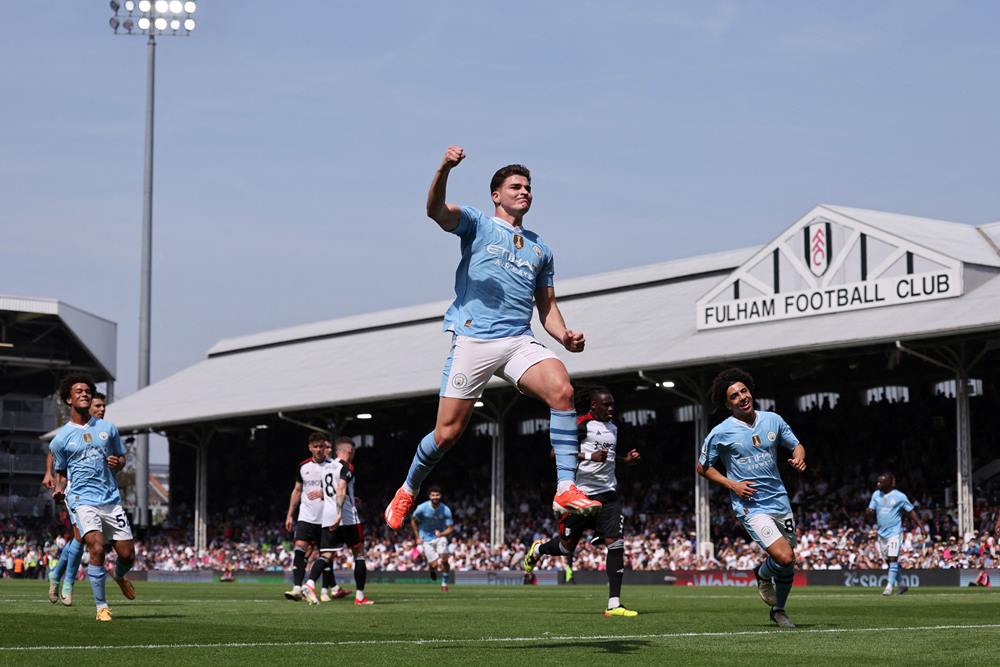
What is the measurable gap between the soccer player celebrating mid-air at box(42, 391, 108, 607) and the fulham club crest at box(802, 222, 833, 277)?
24.4 m

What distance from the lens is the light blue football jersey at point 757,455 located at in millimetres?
12148

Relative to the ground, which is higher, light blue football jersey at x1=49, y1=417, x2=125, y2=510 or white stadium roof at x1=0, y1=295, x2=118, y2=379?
white stadium roof at x1=0, y1=295, x2=118, y2=379

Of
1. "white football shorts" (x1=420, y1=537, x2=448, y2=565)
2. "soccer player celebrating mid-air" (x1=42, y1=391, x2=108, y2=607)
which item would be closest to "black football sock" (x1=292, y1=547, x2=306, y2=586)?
"soccer player celebrating mid-air" (x1=42, y1=391, x2=108, y2=607)

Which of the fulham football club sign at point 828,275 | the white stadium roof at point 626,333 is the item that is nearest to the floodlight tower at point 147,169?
the white stadium roof at point 626,333

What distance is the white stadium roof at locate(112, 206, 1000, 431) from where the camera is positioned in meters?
35.2

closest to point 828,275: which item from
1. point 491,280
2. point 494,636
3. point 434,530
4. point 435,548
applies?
point 434,530

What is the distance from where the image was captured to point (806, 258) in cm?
3838

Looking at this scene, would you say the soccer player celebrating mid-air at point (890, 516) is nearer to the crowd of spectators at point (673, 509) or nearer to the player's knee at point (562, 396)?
the crowd of spectators at point (673, 509)

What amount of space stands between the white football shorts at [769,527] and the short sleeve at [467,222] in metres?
3.93

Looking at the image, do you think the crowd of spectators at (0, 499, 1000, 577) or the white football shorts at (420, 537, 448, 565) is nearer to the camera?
the white football shorts at (420, 537, 448, 565)

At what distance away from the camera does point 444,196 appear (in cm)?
915

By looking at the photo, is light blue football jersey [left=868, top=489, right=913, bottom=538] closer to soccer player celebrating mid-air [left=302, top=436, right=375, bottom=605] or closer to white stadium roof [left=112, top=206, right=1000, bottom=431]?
white stadium roof [left=112, top=206, right=1000, bottom=431]

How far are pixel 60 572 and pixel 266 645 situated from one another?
904 centimetres

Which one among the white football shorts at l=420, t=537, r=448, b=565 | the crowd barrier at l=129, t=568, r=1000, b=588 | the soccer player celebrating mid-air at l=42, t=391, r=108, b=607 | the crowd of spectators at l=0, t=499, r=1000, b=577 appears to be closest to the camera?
the soccer player celebrating mid-air at l=42, t=391, r=108, b=607
